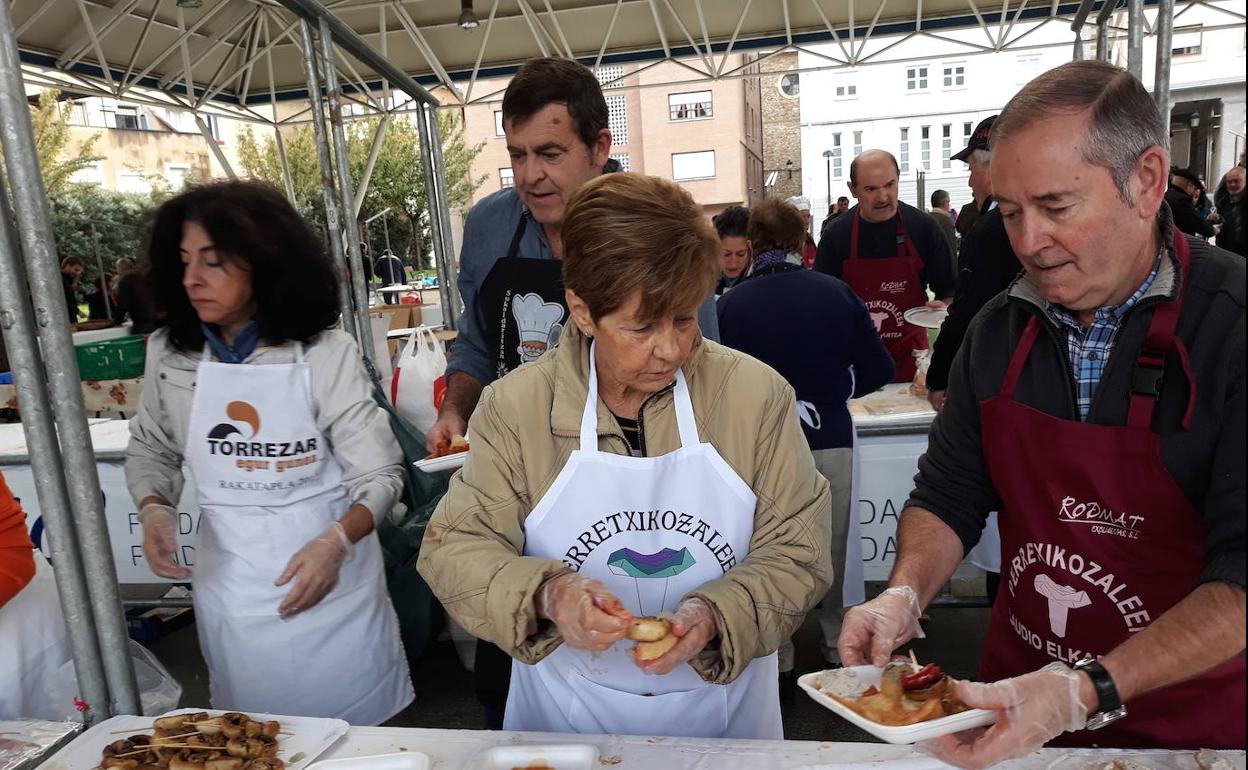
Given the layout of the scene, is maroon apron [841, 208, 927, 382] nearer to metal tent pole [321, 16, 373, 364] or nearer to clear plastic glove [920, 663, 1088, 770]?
metal tent pole [321, 16, 373, 364]

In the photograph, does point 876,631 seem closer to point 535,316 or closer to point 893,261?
point 535,316

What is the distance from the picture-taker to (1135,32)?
3.13 m

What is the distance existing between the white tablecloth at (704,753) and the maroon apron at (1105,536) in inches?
Answer: 4.0

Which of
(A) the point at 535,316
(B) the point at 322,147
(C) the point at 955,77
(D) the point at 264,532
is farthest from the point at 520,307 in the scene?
(C) the point at 955,77

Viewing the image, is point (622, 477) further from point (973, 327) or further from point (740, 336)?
point (740, 336)

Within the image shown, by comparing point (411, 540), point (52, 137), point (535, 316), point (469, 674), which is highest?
point (52, 137)

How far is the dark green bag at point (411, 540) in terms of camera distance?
269 centimetres

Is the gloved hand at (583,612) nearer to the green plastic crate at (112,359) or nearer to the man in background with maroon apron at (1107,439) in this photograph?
the man in background with maroon apron at (1107,439)

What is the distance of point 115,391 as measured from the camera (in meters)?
5.39

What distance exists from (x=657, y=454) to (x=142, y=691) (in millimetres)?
1438

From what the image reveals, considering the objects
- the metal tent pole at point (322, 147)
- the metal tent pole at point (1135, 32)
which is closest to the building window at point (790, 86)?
the metal tent pole at point (1135, 32)

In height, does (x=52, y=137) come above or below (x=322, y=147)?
above

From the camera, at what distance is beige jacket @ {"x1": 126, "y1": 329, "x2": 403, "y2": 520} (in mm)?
2188

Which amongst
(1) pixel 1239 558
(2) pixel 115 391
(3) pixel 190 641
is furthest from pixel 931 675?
(2) pixel 115 391
